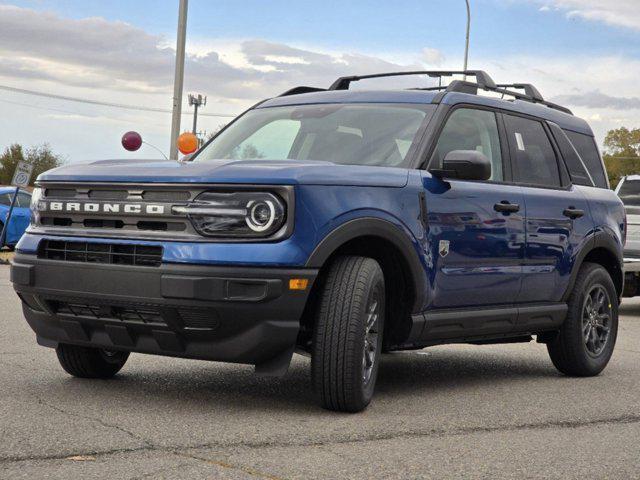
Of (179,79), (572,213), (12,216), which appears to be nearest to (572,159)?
(572,213)

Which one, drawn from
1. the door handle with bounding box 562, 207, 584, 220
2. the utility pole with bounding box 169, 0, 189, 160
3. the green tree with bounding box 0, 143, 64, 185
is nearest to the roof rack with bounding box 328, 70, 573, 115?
the door handle with bounding box 562, 207, 584, 220

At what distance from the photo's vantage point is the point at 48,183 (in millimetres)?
6117

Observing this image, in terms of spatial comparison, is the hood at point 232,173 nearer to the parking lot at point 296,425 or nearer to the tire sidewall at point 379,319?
the tire sidewall at point 379,319

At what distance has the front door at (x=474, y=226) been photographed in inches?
257

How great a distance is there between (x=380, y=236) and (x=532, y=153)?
2235mm

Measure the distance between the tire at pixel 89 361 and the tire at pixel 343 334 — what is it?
5.07ft

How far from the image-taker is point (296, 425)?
5.56 meters

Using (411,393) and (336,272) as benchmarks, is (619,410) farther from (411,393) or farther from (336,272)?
(336,272)

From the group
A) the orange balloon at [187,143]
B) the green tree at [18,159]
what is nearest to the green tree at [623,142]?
the green tree at [18,159]

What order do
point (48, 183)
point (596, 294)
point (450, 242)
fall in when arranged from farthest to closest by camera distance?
point (596, 294) < point (450, 242) < point (48, 183)

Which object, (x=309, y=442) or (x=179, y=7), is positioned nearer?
(x=309, y=442)

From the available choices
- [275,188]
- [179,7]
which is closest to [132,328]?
[275,188]

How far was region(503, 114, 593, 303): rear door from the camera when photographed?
7461 millimetres

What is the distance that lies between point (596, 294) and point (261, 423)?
3692 millimetres
